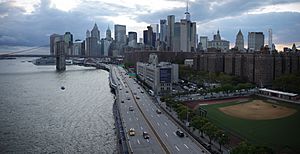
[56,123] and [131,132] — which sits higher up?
[131,132]

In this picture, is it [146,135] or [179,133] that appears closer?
[146,135]

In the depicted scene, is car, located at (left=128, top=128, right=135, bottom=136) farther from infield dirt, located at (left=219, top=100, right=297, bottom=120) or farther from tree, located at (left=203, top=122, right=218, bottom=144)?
infield dirt, located at (left=219, top=100, right=297, bottom=120)

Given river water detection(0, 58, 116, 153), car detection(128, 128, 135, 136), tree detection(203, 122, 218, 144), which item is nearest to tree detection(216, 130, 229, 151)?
tree detection(203, 122, 218, 144)

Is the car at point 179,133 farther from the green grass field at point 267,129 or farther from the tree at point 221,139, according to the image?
the green grass field at point 267,129

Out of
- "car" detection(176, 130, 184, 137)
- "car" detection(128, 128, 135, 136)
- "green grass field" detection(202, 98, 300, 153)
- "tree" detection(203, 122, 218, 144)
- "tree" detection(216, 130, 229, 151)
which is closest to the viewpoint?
"tree" detection(216, 130, 229, 151)

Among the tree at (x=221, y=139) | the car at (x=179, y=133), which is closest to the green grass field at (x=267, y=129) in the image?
the tree at (x=221, y=139)

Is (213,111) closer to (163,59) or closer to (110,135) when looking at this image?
(110,135)

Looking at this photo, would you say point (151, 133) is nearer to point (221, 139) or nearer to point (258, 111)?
point (221, 139)

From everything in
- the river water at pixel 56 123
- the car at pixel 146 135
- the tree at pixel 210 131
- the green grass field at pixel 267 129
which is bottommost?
the river water at pixel 56 123

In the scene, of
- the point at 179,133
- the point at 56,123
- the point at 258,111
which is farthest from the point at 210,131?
the point at 56,123
